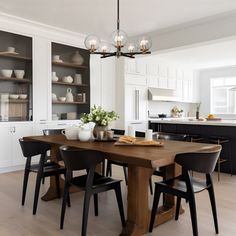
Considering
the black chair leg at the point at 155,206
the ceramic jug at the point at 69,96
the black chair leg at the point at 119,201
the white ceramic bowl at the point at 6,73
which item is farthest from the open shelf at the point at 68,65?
the black chair leg at the point at 155,206

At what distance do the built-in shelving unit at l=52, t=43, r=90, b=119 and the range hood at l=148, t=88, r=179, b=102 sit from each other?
1.84 m

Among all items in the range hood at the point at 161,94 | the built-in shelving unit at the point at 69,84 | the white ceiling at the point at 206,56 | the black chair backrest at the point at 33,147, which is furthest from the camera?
the range hood at the point at 161,94

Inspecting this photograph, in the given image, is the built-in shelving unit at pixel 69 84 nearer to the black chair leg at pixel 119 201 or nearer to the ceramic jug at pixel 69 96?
the ceramic jug at pixel 69 96

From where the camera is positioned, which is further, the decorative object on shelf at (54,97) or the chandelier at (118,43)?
the decorative object on shelf at (54,97)

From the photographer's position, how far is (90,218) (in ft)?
8.87

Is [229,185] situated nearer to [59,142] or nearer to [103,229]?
[103,229]

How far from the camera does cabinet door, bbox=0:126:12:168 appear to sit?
14.7ft

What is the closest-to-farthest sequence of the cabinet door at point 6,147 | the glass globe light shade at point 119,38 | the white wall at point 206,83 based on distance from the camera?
1. the glass globe light shade at point 119,38
2. the cabinet door at point 6,147
3. the white wall at point 206,83

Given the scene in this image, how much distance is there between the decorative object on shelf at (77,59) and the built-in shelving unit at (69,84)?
33 mm

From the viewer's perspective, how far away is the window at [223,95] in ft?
29.4

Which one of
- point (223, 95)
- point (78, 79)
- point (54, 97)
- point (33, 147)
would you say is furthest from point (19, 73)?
point (223, 95)

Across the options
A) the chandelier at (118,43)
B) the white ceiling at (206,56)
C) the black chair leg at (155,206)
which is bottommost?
the black chair leg at (155,206)

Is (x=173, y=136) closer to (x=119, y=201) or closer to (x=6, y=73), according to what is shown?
(x=119, y=201)

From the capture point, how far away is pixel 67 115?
5.48 m
